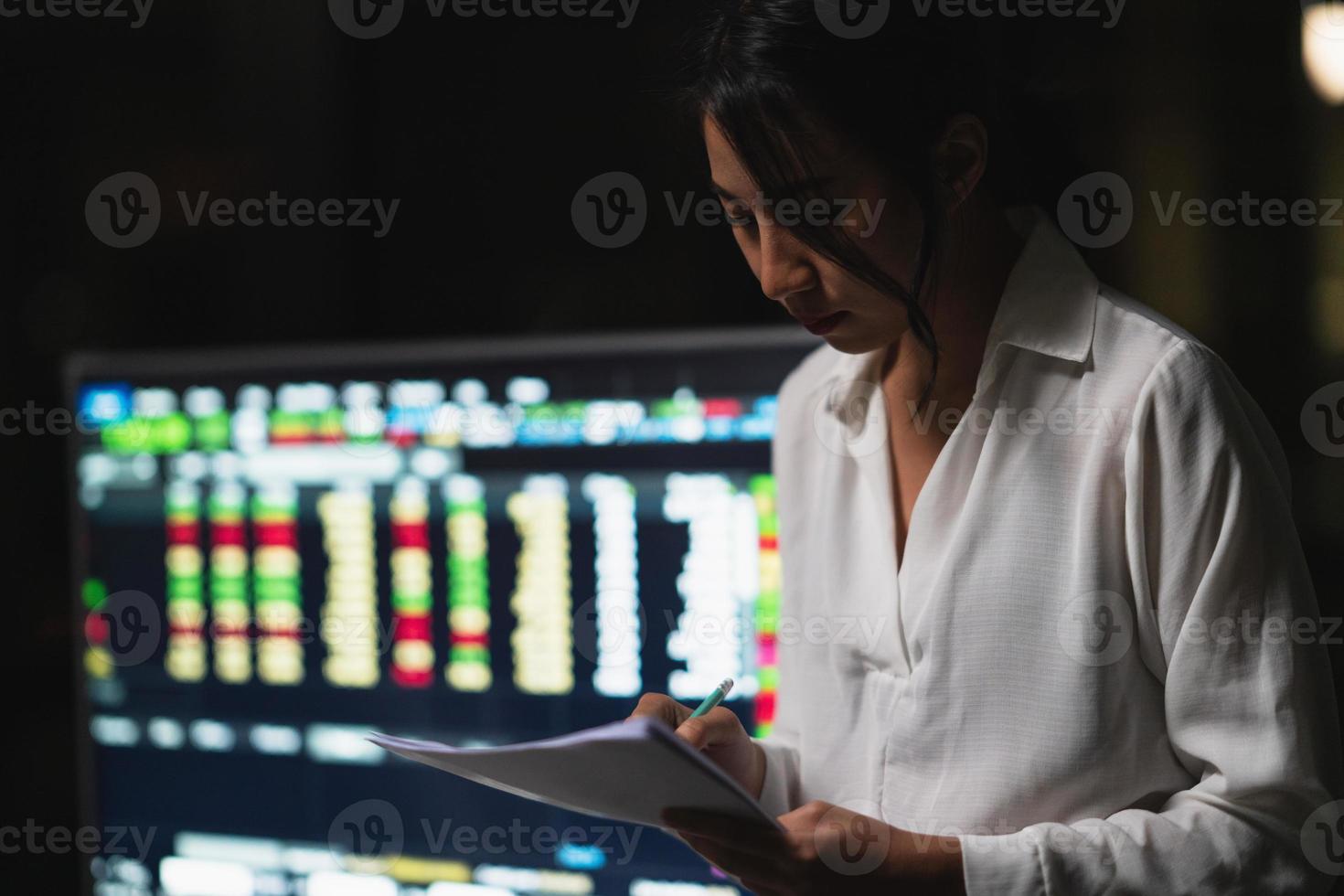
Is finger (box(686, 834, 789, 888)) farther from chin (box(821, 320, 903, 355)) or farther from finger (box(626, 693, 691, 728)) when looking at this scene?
chin (box(821, 320, 903, 355))

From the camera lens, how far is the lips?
0.87 meters

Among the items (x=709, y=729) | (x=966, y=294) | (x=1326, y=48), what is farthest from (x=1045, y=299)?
(x=1326, y=48)

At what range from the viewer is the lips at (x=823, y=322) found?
2.87ft

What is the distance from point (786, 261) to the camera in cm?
85

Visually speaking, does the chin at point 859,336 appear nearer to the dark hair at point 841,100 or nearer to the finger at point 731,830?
the dark hair at point 841,100

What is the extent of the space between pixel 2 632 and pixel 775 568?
1.24m

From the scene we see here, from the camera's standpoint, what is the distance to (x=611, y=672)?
1351mm

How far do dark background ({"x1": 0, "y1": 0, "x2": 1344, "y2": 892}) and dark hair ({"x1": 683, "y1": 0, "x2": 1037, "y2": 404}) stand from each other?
0.41m

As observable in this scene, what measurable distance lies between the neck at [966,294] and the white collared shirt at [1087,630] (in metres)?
0.02

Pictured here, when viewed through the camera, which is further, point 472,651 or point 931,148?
point 472,651

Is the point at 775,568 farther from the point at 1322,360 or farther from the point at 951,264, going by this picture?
the point at 1322,360

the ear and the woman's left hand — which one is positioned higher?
the ear

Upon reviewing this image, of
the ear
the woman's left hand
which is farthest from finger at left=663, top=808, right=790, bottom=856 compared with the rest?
the ear

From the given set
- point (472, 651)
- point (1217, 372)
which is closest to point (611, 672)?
point (472, 651)
